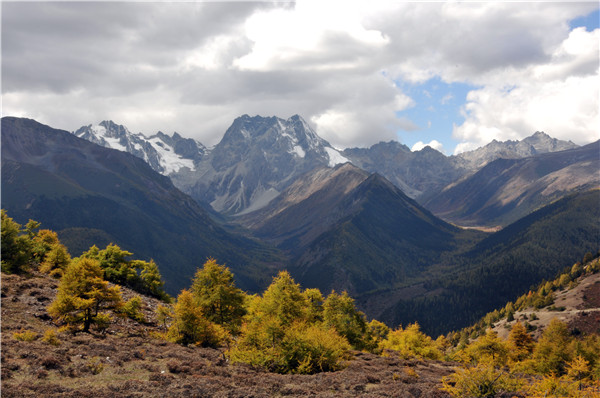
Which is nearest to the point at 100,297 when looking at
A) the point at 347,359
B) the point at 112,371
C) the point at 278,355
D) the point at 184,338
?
the point at 184,338

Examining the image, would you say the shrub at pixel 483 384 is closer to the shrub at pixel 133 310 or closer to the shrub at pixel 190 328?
the shrub at pixel 190 328

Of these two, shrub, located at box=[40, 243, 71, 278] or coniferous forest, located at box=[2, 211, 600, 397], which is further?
shrub, located at box=[40, 243, 71, 278]

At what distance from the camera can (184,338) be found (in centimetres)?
5662

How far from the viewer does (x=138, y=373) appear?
38.8 m

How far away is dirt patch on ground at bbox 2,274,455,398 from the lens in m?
32.5

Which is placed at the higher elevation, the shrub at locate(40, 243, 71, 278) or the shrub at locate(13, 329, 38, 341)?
the shrub at locate(40, 243, 71, 278)

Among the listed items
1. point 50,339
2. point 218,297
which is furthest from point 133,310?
point 50,339

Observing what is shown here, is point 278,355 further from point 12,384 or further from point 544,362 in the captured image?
point 544,362

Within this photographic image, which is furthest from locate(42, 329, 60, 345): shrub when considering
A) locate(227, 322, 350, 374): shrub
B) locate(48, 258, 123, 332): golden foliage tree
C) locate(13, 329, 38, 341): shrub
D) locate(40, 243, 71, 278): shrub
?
locate(40, 243, 71, 278): shrub

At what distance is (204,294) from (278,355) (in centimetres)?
2604

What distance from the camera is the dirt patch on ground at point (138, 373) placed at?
3247 cm

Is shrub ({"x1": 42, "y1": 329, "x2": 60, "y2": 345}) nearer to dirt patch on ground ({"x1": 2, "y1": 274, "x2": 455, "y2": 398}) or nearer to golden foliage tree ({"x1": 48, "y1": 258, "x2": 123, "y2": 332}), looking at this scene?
dirt patch on ground ({"x1": 2, "y1": 274, "x2": 455, "y2": 398})

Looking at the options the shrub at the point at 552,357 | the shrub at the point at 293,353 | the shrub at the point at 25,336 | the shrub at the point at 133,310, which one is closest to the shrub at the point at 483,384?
the shrub at the point at 293,353

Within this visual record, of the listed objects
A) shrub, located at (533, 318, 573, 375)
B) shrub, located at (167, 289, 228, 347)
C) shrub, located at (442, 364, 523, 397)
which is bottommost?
shrub, located at (533, 318, 573, 375)
